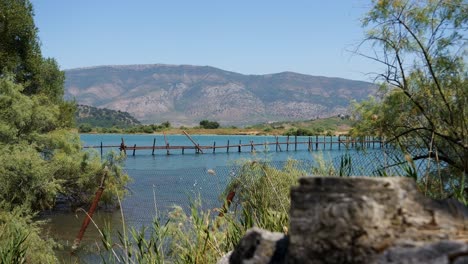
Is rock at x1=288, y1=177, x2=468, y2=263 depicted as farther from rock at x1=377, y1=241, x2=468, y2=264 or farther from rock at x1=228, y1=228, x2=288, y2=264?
rock at x1=228, y1=228, x2=288, y2=264

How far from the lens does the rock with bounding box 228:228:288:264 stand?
6.08ft

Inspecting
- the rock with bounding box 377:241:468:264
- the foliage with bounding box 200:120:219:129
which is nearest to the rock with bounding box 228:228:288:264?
the rock with bounding box 377:241:468:264

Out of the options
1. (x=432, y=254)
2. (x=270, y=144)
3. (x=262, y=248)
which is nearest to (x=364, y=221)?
(x=432, y=254)

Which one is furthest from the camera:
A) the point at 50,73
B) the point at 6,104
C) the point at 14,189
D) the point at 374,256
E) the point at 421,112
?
the point at 50,73

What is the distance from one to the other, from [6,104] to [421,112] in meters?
→ 14.7

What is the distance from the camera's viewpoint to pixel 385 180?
1.63 metres

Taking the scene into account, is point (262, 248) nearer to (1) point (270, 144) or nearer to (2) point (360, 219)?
(2) point (360, 219)

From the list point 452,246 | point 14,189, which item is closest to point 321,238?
point 452,246

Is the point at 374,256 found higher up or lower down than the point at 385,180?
lower down

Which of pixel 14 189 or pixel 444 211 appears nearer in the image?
pixel 444 211

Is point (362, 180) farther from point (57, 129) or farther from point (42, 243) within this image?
point (57, 129)

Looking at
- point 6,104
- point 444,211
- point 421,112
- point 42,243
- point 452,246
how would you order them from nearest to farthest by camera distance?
1. point 452,246
2. point 444,211
3. point 421,112
4. point 42,243
5. point 6,104

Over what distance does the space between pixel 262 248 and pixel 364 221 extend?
1.38 ft

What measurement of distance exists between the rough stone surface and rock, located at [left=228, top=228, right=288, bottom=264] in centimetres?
16
